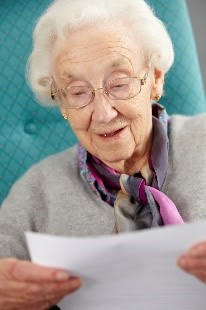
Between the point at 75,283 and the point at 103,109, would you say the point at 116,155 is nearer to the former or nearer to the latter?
the point at 103,109

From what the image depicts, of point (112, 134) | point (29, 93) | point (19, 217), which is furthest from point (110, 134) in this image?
point (29, 93)

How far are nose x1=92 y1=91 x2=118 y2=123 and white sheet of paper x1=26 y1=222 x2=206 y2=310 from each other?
0.32m

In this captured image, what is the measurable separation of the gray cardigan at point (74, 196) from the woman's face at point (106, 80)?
0.39ft

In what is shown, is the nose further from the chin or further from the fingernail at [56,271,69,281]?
the fingernail at [56,271,69,281]

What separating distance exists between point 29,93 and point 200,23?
A: 89 centimetres

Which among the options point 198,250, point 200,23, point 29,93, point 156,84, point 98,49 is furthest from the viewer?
point 200,23

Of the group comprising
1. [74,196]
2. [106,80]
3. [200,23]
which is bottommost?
[200,23]

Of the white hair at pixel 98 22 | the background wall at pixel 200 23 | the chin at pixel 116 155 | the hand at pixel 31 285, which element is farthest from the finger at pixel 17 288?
the background wall at pixel 200 23

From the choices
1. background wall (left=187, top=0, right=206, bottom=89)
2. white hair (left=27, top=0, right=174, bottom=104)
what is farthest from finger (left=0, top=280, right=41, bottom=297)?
background wall (left=187, top=0, right=206, bottom=89)

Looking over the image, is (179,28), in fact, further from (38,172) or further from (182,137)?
(38,172)

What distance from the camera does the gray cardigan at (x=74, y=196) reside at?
106 centimetres

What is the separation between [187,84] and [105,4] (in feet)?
1.65

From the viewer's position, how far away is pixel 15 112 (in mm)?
1421

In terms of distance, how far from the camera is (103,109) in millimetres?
968
